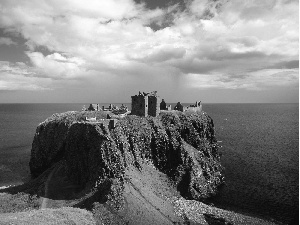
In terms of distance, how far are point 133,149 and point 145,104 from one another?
15765mm

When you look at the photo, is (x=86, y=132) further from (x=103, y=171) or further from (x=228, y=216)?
(x=228, y=216)

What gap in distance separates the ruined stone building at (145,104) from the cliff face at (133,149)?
8.68ft

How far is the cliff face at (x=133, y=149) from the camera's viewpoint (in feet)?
203

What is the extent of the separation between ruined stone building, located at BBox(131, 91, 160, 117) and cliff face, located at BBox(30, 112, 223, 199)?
265 centimetres

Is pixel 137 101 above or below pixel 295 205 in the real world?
above

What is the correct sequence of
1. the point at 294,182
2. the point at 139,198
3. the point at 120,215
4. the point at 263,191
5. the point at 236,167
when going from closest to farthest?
the point at 120,215 < the point at 139,198 < the point at 263,191 < the point at 294,182 < the point at 236,167

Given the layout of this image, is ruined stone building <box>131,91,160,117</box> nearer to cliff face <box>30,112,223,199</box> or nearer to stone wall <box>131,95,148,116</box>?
stone wall <box>131,95,148,116</box>

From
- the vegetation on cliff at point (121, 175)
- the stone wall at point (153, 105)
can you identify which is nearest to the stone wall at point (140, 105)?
the stone wall at point (153, 105)

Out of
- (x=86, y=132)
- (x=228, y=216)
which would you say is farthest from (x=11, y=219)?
(x=228, y=216)

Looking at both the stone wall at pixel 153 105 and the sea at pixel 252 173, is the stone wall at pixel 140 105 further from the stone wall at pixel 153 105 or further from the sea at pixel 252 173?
the sea at pixel 252 173

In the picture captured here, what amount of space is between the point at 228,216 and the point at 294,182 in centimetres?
3289

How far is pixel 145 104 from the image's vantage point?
3113 inches

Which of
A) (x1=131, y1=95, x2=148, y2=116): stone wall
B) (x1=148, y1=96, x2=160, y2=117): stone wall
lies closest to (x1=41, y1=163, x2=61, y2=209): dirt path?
(x1=131, y1=95, x2=148, y2=116): stone wall

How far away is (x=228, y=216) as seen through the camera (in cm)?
5684
